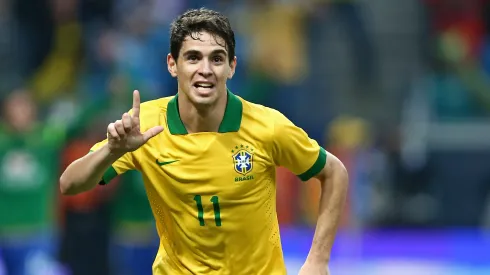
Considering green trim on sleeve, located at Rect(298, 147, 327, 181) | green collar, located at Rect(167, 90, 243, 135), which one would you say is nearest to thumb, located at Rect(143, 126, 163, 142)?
green collar, located at Rect(167, 90, 243, 135)

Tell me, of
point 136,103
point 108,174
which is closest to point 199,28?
point 136,103

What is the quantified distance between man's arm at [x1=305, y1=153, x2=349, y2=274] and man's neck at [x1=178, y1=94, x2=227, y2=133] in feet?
1.93

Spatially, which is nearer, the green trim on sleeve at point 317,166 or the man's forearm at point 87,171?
the man's forearm at point 87,171

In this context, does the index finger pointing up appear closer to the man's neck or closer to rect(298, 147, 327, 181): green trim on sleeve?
the man's neck

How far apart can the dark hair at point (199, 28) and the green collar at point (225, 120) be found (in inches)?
9.6

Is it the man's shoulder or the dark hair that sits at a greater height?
the dark hair

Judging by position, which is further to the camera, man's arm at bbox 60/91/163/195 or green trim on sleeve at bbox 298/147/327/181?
green trim on sleeve at bbox 298/147/327/181

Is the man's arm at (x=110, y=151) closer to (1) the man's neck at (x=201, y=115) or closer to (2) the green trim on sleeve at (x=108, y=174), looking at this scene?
(2) the green trim on sleeve at (x=108, y=174)

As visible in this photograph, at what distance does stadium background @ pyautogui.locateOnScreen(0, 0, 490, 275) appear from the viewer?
12.7 metres

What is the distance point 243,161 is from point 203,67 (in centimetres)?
50

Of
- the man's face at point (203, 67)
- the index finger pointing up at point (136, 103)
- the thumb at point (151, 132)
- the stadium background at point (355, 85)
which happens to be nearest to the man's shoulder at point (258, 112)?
the man's face at point (203, 67)

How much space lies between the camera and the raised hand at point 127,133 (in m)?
4.29

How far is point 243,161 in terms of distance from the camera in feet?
15.9

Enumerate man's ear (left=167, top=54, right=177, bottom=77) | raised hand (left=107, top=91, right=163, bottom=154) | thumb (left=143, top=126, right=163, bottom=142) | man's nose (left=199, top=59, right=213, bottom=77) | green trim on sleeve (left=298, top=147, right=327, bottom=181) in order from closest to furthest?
raised hand (left=107, top=91, right=163, bottom=154)
thumb (left=143, top=126, right=163, bottom=142)
man's nose (left=199, top=59, right=213, bottom=77)
man's ear (left=167, top=54, right=177, bottom=77)
green trim on sleeve (left=298, top=147, right=327, bottom=181)
